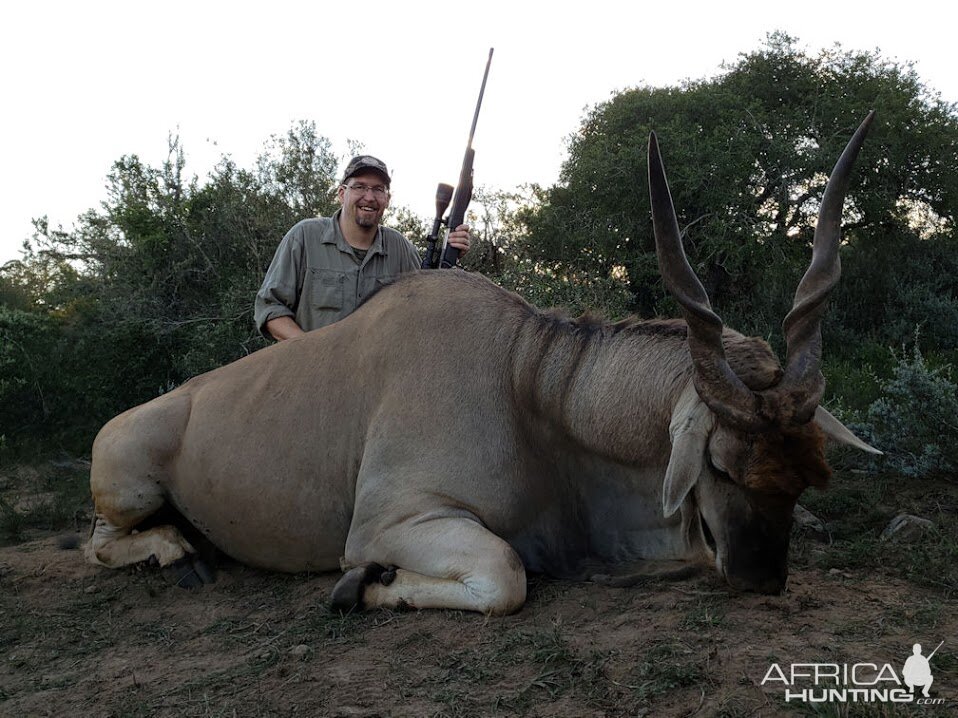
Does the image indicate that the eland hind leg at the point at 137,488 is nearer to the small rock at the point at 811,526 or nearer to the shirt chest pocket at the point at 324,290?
the shirt chest pocket at the point at 324,290

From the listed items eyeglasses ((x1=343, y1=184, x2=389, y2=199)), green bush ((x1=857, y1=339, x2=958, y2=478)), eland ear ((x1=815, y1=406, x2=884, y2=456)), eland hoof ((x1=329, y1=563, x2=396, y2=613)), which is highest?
eyeglasses ((x1=343, y1=184, x2=389, y2=199))

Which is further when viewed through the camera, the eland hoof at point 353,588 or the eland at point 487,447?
the eland hoof at point 353,588

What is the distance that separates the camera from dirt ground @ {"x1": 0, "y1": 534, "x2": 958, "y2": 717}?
2447 millimetres

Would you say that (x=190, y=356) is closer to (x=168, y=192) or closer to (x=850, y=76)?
(x=168, y=192)

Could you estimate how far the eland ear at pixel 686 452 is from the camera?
3055 millimetres

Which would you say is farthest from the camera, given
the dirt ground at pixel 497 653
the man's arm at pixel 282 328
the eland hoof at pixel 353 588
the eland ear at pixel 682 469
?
the man's arm at pixel 282 328

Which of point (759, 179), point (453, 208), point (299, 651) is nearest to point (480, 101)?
point (453, 208)

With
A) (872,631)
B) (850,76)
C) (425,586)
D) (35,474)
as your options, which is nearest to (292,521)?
(425,586)

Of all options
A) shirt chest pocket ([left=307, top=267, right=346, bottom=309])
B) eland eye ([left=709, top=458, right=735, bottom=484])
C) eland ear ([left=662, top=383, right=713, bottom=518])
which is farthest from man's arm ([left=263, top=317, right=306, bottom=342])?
eland eye ([left=709, top=458, right=735, bottom=484])

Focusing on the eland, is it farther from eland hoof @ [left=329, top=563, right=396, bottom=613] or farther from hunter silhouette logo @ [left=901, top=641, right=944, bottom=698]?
hunter silhouette logo @ [left=901, top=641, right=944, bottom=698]

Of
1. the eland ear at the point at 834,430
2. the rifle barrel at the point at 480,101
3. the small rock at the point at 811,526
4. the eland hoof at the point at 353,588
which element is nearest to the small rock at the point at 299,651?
the eland hoof at the point at 353,588

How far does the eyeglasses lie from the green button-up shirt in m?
0.28

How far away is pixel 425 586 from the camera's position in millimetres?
3422

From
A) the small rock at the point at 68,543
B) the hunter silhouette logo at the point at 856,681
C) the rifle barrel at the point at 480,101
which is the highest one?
the rifle barrel at the point at 480,101
